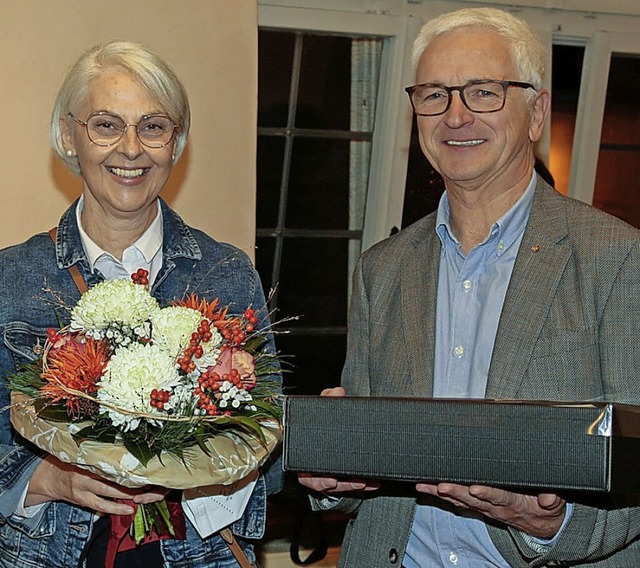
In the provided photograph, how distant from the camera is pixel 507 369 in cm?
224

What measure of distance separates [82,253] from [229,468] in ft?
2.30

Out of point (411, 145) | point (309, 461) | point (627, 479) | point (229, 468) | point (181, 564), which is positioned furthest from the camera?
point (411, 145)

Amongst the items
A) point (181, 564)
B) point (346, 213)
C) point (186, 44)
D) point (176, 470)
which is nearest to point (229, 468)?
point (176, 470)

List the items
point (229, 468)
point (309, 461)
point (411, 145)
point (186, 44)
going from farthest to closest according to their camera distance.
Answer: point (411, 145) < point (186, 44) < point (229, 468) < point (309, 461)

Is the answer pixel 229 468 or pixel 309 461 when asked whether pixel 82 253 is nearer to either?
pixel 229 468

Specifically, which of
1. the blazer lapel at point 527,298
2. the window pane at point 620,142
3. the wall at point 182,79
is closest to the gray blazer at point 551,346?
the blazer lapel at point 527,298

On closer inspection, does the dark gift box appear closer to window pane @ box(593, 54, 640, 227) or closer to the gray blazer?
the gray blazer

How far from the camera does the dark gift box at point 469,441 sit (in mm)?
1784

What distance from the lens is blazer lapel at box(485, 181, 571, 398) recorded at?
2.23 m

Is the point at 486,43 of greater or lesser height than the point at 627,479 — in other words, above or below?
above

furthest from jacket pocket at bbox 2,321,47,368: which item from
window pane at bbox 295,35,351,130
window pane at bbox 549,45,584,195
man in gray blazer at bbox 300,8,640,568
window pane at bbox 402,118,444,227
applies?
window pane at bbox 549,45,584,195

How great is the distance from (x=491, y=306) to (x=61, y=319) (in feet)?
3.09

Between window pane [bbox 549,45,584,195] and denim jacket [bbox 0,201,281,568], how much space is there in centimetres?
262

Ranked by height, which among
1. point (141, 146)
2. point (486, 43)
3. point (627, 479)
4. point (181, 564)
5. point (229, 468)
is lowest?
point (181, 564)
